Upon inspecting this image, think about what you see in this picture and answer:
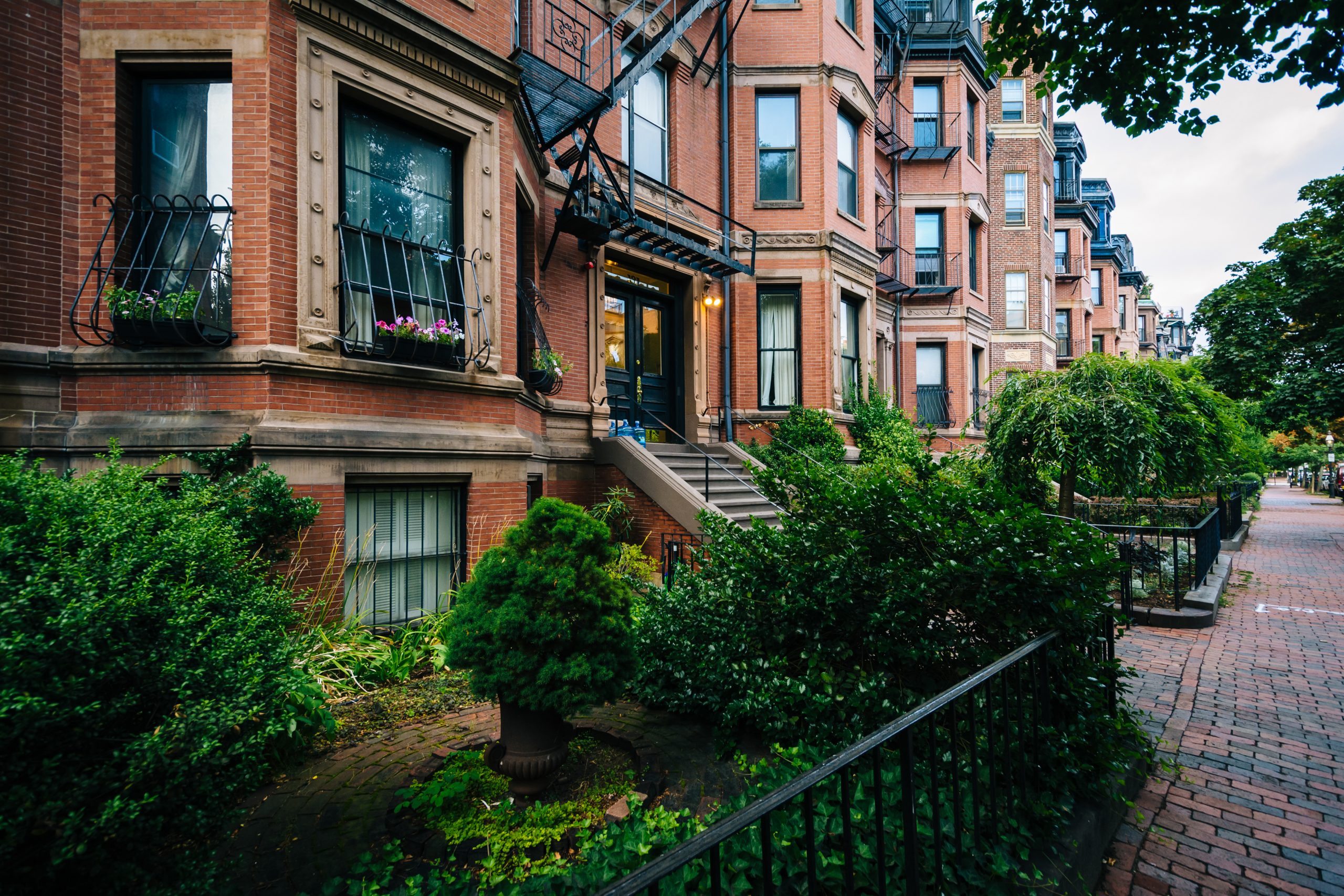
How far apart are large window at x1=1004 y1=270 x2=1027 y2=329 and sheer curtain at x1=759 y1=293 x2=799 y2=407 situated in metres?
15.9

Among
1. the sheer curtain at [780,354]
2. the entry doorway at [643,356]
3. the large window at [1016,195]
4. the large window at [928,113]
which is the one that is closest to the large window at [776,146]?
the sheer curtain at [780,354]

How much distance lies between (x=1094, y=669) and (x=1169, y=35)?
196 inches

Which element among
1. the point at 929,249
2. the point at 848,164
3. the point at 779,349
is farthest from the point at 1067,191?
the point at 779,349

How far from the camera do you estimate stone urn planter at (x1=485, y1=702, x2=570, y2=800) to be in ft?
12.1

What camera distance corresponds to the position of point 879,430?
1441 cm

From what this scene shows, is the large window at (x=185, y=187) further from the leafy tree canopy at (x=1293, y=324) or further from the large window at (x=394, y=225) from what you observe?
the leafy tree canopy at (x=1293, y=324)

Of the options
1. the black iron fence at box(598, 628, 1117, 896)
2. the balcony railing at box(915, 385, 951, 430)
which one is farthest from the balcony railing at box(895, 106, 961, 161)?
the black iron fence at box(598, 628, 1117, 896)

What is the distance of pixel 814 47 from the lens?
14.0m

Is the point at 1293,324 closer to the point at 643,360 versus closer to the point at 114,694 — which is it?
the point at 643,360

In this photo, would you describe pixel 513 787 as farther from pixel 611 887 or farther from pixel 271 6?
pixel 271 6

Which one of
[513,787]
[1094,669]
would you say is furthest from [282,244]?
[1094,669]

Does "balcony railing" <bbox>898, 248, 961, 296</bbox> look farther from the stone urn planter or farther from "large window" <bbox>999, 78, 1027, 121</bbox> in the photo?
the stone urn planter

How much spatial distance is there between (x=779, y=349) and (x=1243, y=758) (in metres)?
10.7

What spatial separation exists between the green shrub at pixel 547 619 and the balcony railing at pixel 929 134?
20.4 metres
